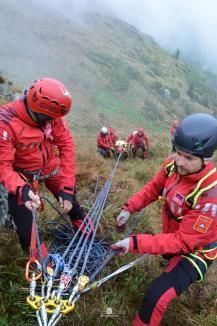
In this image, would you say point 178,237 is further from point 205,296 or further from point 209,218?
point 205,296

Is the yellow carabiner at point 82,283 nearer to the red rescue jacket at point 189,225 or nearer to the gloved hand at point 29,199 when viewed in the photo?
the red rescue jacket at point 189,225

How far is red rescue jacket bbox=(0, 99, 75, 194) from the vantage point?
3719mm

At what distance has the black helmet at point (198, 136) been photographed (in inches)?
120

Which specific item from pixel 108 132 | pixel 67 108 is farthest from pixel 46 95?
pixel 108 132

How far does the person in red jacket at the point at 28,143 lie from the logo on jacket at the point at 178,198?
52.5 inches

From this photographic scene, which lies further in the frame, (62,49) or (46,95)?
(62,49)

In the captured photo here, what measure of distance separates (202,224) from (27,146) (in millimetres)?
2024

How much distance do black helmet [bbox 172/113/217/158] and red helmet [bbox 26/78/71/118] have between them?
4.45 feet

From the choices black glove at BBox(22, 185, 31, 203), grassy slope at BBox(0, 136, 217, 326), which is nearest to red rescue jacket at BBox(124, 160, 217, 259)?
grassy slope at BBox(0, 136, 217, 326)

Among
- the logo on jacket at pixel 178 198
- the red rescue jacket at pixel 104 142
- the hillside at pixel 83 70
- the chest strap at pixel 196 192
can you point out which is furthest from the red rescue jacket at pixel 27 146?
the hillside at pixel 83 70

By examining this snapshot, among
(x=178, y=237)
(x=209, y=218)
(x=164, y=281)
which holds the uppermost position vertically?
(x=209, y=218)

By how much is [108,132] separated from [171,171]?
11.4m

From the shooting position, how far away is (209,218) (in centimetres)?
317

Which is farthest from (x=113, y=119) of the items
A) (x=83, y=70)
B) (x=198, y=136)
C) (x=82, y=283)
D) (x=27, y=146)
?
(x=82, y=283)
